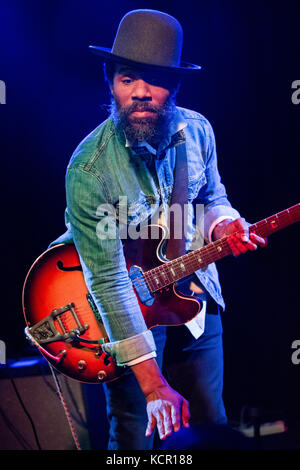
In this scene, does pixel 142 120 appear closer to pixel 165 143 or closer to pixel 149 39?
pixel 165 143

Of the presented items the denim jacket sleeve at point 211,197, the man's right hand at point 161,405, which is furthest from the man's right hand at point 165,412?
the denim jacket sleeve at point 211,197

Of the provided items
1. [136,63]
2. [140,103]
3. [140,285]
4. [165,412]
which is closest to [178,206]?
[140,285]

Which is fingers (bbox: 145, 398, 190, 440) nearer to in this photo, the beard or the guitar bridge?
the guitar bridge

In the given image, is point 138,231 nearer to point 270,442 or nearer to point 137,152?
point 137,152

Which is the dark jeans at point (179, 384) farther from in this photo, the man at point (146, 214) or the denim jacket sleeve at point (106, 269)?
the denim jacket sleeve at point (106, 269)

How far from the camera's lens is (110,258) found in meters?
1.79

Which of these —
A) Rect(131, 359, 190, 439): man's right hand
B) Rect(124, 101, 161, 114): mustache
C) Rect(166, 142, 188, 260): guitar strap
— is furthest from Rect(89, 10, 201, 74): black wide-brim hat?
Rect(131, 359, 190, 439): man's right hand

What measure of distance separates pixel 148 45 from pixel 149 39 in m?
0.04

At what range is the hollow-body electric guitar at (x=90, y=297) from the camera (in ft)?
6.84

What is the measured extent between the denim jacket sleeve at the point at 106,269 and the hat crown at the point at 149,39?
0.56 m

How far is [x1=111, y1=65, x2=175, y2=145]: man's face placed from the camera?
1.86m

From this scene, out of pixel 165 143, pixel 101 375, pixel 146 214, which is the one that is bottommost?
pixel 101 375

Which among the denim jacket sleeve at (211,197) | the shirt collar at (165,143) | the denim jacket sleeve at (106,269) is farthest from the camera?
the denim jacket sleeve at (211,197)

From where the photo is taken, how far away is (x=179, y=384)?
86.3 inches
